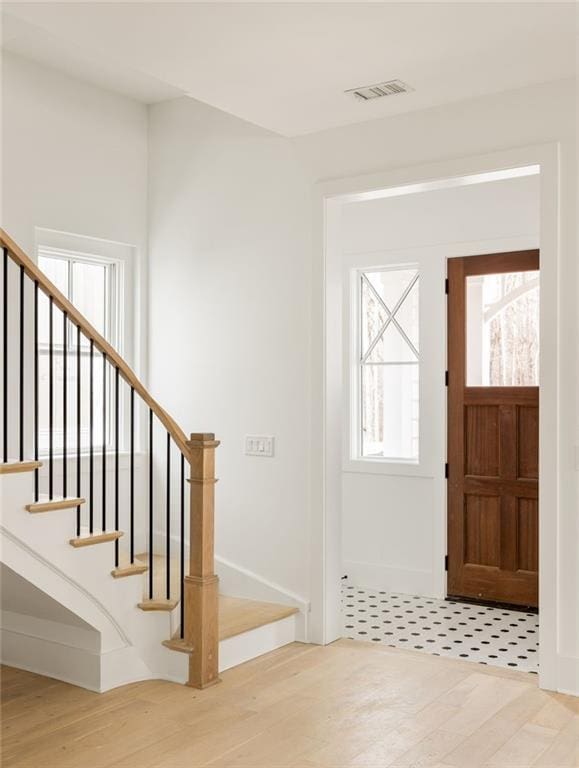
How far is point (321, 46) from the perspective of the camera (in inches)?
136

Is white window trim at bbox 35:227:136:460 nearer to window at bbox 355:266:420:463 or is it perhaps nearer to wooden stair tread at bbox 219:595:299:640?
wooden stair tread at bbox 219:595:299:640

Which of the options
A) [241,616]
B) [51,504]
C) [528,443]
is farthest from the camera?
[528,443]

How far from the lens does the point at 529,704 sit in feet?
12.1

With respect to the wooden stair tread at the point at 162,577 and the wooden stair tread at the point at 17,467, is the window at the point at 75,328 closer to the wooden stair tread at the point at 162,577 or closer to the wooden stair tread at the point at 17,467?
the wooden stair tread at the point at 162,577

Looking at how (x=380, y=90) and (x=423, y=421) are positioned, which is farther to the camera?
(x=423, y=421)

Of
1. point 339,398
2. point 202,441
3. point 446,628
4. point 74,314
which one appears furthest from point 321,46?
point 446,628

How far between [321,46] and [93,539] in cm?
241

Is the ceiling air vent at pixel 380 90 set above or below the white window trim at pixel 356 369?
above

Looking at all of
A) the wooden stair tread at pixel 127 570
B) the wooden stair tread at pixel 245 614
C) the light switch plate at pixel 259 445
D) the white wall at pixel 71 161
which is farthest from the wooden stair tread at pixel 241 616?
the white wall at pixel 71 161

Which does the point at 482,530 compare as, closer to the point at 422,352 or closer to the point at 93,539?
the point at 422,352

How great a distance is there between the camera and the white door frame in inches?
152

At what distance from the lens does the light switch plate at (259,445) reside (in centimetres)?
487

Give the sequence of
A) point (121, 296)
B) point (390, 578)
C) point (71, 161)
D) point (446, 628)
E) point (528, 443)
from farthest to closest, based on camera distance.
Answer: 1. point (390, 578)
2. point (121, 296)
3. point (528, 443)
4. point (71, 161)
5. point (446, 628)

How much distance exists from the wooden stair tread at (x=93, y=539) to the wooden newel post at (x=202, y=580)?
0.38 m
